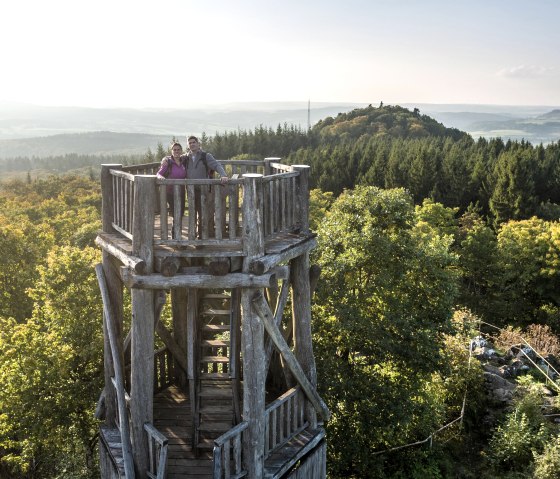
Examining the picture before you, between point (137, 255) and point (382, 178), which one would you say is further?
point (382, 178)

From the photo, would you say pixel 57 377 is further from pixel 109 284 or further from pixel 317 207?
pixel 317 207

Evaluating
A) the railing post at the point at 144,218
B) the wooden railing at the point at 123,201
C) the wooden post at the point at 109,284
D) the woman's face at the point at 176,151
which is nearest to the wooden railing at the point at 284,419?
the wooden post at the point at 109,284

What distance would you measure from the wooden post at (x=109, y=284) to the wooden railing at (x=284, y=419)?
3431 mm

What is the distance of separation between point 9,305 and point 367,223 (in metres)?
17.7

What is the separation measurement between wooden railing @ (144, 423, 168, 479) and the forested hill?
12555 cm

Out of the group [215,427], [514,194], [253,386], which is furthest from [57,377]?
[514,194]

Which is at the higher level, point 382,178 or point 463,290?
point 382,178

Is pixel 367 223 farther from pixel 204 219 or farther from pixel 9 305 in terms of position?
pixel 9 305

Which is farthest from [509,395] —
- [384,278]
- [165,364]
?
[165,364]

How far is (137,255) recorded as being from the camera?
795cm

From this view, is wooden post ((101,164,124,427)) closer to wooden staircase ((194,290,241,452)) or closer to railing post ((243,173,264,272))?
wooden staircase ((194,290,241,452))

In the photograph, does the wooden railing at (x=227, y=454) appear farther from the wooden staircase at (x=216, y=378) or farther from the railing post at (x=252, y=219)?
the railing post at (x=252, y=219)

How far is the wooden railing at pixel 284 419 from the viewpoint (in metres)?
9.35

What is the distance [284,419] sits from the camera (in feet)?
33.6
